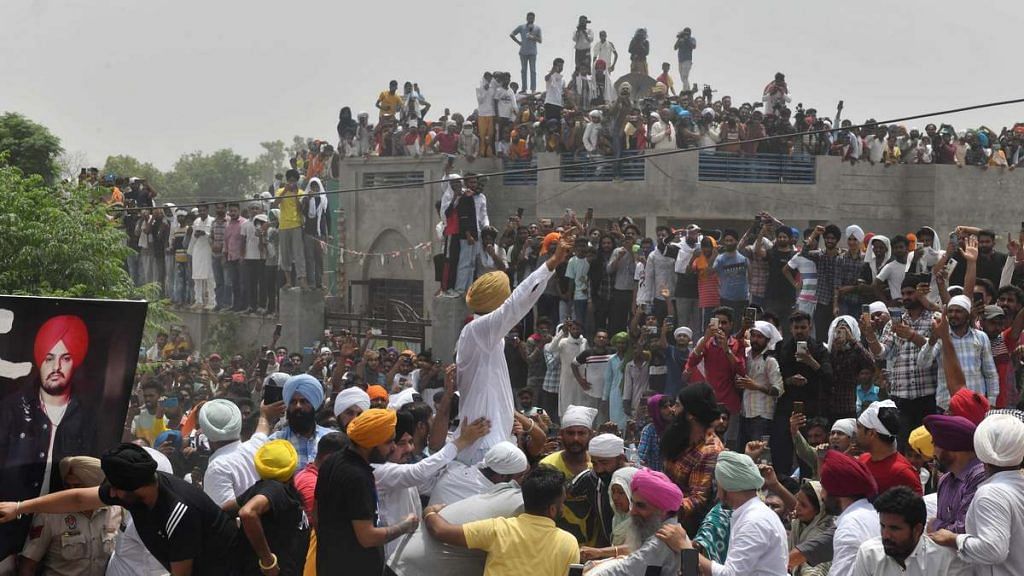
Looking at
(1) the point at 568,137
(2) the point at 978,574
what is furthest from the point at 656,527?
(1) the point at 568,137

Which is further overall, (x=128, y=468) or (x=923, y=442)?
(x=923, y=442)

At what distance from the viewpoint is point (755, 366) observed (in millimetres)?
10383

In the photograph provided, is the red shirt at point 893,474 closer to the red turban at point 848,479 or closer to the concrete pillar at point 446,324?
the red turban at point 848,479

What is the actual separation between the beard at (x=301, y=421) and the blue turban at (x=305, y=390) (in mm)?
73

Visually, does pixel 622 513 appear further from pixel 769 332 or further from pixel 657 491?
pixel 769 332

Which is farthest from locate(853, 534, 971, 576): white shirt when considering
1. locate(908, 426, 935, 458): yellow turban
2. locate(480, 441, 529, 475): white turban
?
locate(908, 426, 935, 458): yellow turban

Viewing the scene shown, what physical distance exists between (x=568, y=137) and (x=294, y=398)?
14.0 m

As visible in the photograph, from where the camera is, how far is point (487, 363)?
23.1ft

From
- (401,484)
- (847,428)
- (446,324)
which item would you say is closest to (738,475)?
(401,484)

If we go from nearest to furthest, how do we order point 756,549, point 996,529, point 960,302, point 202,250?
point 996,529 → point 756,549 → point 960,302 → point 202,250

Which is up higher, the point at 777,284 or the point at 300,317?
the point at 777,284

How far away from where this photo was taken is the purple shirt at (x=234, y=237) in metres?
22.2

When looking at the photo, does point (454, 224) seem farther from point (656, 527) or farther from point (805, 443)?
point (656, 527)

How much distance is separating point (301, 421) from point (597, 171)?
14816 mm
